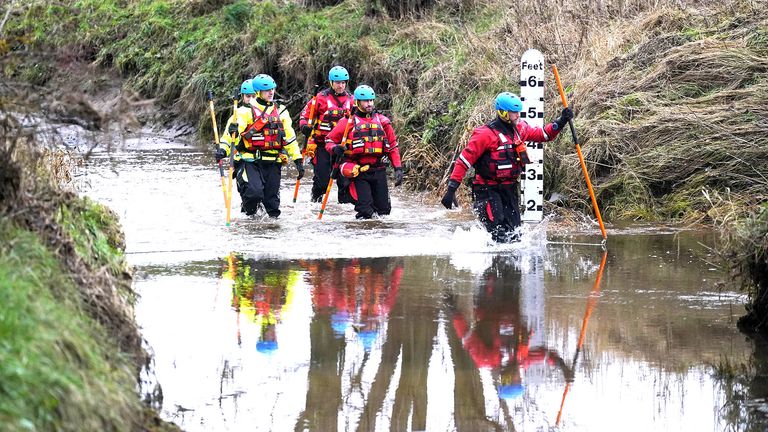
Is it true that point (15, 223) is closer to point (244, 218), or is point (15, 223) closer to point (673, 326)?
point (673, 326)

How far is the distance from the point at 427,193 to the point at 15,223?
35.5 ft

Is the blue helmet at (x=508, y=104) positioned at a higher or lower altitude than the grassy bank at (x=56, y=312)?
higher

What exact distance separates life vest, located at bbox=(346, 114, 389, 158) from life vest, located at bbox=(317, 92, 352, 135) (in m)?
1.41

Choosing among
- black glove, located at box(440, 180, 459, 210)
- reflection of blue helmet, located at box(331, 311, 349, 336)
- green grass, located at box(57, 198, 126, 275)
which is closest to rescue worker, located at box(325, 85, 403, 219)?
black glove, located at box(440, 180, 459, 210)

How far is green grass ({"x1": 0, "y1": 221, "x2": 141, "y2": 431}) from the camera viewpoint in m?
4.52

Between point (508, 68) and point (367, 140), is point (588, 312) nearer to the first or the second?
point (367, 140)

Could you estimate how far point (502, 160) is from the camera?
11.9m

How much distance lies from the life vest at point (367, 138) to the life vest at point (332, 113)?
1.41 metres

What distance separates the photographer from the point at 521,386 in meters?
7.27

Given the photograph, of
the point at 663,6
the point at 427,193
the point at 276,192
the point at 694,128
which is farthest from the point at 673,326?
the point at 663,6

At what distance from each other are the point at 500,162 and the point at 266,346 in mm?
4574

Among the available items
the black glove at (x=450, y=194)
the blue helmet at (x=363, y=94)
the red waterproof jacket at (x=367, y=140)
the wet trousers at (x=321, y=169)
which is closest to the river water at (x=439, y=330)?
the black glove at (x=450, y=194)

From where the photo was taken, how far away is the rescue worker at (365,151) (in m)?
14.1

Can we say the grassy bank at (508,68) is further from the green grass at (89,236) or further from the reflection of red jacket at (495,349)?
the reflection of red jacket at (495,349)
